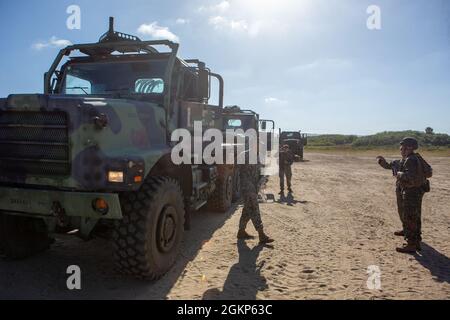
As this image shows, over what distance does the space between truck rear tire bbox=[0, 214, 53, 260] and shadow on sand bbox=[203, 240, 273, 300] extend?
2243 millimetres

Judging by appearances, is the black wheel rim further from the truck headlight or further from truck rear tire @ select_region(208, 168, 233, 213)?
truck rear tire @ select_region(208, 168, 233, 213)

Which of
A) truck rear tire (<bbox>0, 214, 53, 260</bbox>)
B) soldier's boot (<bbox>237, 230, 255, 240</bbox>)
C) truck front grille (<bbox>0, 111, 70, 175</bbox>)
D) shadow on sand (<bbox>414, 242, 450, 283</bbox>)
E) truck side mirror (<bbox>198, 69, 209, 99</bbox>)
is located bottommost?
shadow on sand (<bbox>414, 242, 450, 283</bbox>)

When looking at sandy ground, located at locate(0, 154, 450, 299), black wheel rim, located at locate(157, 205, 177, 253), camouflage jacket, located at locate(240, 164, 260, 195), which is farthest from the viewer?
camouflage jacket, located at locate(240, 164, 260, 195)

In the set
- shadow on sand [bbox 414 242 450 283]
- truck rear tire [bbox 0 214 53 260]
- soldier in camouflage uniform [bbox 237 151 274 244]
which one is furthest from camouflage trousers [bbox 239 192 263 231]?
truck rear tire [bbox 0 214 53 260]

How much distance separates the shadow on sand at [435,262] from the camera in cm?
421

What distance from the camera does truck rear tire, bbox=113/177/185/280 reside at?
11.7ft

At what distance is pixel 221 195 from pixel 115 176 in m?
3.92

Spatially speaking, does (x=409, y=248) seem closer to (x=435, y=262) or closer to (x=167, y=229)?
(x=435, y=262)

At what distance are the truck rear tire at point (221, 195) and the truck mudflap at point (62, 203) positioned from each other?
3773 millimetres

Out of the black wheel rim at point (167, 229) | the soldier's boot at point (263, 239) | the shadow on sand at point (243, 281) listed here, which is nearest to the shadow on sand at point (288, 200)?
the soldier's boot at point (263, 239)

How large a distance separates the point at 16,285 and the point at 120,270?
3.72 feet

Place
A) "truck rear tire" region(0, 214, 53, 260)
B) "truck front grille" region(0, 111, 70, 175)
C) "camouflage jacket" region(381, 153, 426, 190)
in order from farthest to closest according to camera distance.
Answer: "camouflage jacket" region(381, 153, 426, 190) → "truck rear tire" region(0, 214, 53, 260) → "truck front grille" region(0, 111, 70, 175)

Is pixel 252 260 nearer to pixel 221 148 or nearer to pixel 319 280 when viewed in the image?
pixel 319 280

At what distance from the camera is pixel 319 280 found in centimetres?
400
